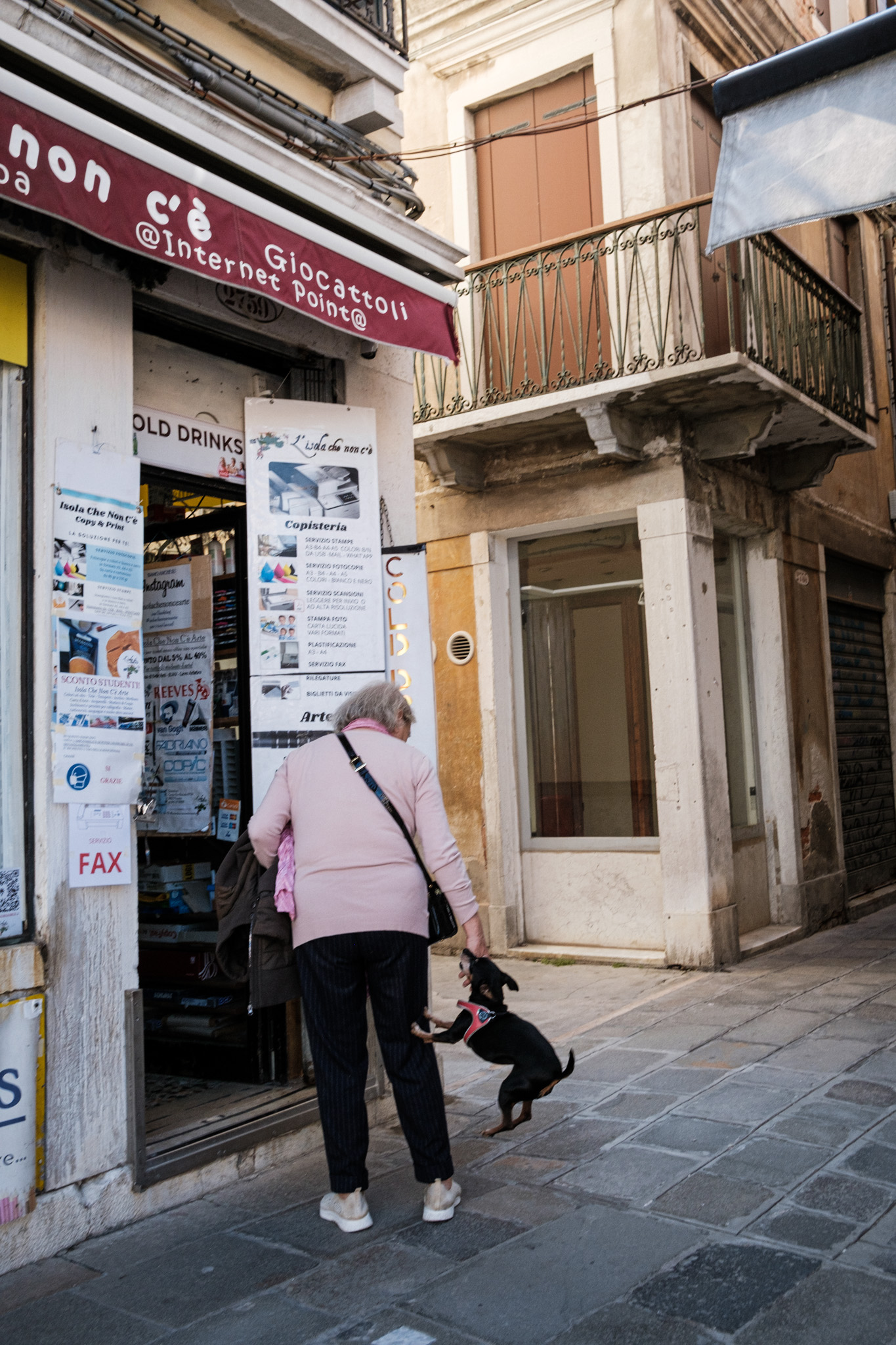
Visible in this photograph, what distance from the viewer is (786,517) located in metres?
10.5

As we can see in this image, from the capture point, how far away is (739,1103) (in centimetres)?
508

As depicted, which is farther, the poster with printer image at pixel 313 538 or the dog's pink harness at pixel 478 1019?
the poster with printer image at pixel 313 538

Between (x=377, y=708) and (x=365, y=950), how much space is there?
2.77ft

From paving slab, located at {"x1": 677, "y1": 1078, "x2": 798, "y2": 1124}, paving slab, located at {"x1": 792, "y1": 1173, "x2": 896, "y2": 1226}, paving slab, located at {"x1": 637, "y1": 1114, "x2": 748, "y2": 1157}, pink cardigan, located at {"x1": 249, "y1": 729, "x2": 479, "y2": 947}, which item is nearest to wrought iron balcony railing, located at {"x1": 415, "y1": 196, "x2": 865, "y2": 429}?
paving slab, located at {"x1": 677, "y1": 1078, "x2": 798, "y2": 1124}

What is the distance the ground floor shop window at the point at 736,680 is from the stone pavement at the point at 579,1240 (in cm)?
411

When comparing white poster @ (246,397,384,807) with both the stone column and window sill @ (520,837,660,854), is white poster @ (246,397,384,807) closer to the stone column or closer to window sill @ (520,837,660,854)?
the stone column

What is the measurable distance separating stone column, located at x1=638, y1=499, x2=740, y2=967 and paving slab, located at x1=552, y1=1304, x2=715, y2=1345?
543 centimetres

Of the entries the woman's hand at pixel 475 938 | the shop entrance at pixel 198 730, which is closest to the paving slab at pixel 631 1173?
the woman's hand at pixel 475 938

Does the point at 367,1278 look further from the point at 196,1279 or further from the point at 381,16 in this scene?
the point at 381,16

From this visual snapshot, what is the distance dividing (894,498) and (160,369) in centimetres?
1002

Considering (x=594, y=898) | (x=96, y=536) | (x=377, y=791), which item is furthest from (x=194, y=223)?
(x=594, y=898)

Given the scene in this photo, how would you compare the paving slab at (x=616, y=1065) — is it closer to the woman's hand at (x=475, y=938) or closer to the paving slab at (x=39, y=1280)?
the woman's hand at (x=475, y=938)

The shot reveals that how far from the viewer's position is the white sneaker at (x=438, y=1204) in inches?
154

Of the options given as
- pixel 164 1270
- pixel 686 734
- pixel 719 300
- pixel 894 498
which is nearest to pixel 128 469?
pixel 164 1270
